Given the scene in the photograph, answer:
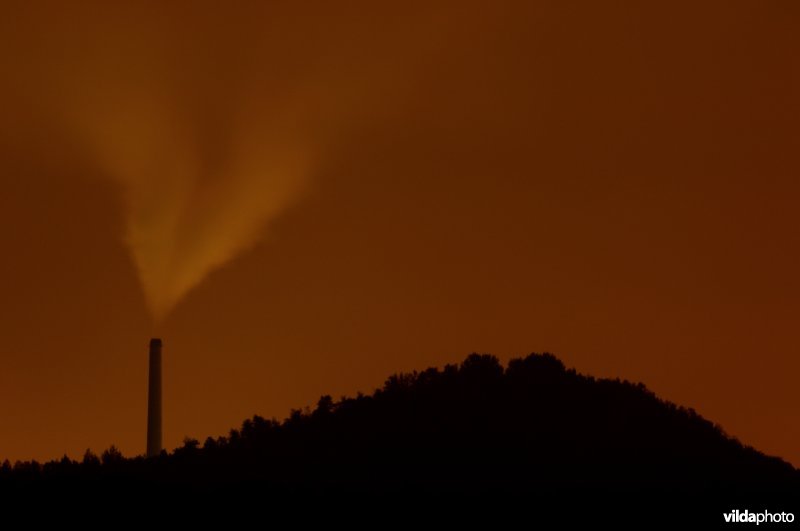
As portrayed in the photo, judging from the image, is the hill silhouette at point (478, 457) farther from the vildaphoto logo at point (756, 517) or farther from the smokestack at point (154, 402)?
the smokestack at point (154, 402)

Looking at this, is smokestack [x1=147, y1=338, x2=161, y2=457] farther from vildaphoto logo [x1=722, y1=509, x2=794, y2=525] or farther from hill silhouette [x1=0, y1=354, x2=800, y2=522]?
vildaphoto logo [x1=722, y1=509, x2=794, y2=525]

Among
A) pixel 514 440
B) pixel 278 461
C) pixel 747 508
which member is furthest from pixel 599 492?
pixel 278 461

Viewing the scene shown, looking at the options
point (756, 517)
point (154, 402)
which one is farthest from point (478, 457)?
point (154, 402)

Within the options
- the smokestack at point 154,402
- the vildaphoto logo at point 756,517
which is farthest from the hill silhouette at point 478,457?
the smokestack at point 154,402

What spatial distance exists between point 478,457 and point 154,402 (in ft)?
85.4

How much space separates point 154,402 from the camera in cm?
8075

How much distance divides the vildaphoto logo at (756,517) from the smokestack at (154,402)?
33.7 m

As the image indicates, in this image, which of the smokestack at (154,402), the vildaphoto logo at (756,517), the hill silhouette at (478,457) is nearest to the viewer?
the vildaphoto logo at (756,517)

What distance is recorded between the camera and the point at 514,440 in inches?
2368

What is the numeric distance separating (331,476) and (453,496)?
5.96 meters

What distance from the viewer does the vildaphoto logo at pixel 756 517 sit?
160 feet

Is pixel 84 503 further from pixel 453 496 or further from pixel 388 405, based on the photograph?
pixel 388 405

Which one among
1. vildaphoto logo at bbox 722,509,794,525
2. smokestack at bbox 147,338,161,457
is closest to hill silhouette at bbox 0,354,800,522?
vildaphoto logo at bbox 722,509,794,525

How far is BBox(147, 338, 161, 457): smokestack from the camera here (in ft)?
258
